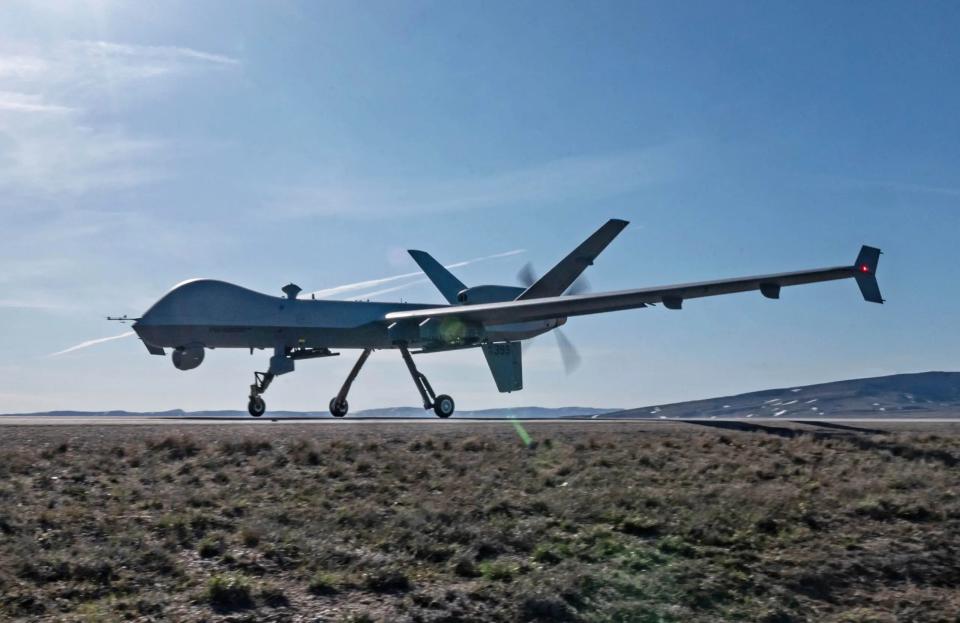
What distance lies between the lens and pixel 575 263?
40500mm

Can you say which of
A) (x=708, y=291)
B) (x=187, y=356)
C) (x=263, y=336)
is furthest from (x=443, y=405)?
(x=708, y=291)

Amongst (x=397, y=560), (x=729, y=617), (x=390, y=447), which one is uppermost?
(x=390, y=447)

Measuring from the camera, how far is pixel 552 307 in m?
34.6

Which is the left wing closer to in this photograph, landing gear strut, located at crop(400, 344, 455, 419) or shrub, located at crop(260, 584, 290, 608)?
landing gear strut, located at crop(400, 344, 455, 419)

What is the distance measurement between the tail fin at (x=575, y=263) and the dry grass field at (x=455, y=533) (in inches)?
775

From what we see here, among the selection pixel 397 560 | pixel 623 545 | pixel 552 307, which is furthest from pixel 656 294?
pixel 397 560

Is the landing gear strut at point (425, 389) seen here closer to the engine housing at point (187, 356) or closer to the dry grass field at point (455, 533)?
the engine housing at point (187, 356)

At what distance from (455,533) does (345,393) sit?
2657 centimetres

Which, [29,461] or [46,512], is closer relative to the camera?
[46,512]

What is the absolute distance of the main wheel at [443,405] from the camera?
38688 millimetres

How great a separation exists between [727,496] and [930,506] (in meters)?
3.70

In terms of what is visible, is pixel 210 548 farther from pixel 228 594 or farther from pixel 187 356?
pixel 187 356

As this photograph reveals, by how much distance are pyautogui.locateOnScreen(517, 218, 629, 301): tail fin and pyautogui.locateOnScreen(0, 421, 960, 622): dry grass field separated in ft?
64.6

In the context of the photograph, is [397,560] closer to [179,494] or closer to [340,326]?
[179,494]
